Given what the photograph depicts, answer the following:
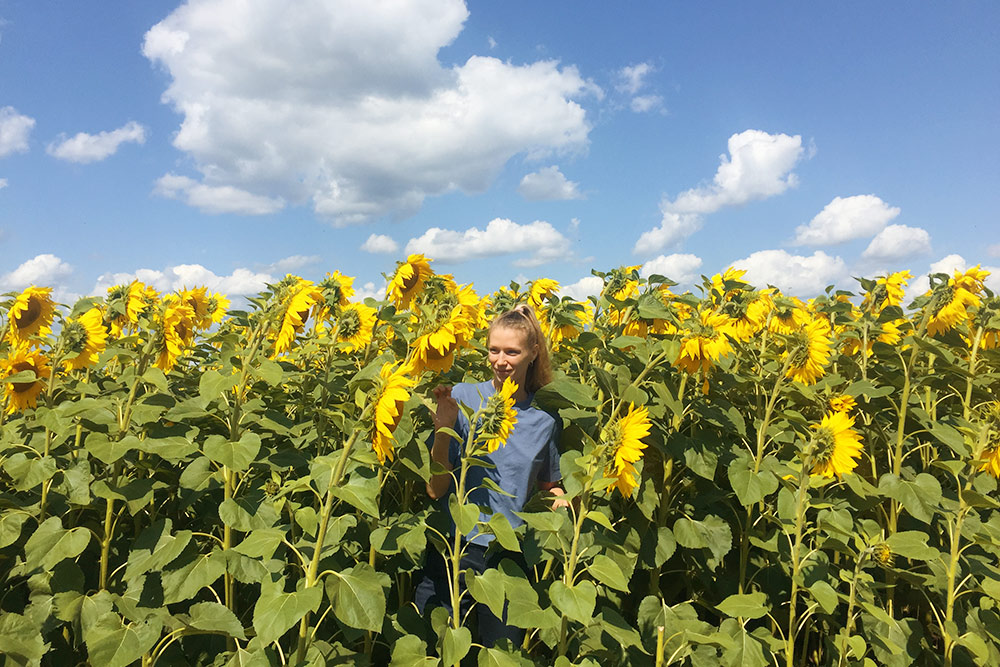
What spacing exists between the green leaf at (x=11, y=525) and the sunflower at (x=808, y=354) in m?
3.70

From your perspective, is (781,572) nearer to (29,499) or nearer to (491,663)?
(491,663)

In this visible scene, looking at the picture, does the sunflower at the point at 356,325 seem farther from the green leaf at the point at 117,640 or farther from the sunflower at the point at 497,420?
the green leaf at the point at 117,640

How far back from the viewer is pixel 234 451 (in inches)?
93.4

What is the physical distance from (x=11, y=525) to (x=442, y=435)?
192 cm

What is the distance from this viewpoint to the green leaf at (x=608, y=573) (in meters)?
2.12

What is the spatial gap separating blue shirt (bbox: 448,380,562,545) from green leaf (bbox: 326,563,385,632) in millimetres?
843

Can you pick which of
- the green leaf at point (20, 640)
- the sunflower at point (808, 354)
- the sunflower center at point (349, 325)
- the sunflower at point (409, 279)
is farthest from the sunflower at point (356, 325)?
the sunflower at point (808, 354)

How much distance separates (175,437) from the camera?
8.54 feet

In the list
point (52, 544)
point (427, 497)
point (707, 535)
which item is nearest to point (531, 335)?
point (427, 497)

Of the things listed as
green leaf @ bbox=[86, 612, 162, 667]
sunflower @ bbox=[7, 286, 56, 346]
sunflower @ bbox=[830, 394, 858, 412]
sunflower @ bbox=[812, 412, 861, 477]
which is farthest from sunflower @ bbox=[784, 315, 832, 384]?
sunflower @ bbox=[7, 286, 56, 346]

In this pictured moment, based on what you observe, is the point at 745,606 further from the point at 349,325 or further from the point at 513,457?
the point at 349,325

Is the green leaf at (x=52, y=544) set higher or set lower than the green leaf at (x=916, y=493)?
lower

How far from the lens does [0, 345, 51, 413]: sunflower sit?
3039 mm

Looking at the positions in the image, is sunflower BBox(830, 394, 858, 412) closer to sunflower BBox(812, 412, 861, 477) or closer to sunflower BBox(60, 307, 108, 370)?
sunflower BBox(812, 412, 861, 477)
